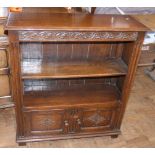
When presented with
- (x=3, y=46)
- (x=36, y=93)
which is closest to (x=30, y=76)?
(x=36, y=93)

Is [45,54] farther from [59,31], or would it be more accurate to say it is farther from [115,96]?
[115,96]

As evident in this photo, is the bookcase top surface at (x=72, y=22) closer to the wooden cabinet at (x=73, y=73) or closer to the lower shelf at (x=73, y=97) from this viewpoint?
the wooden cabinet at (x=73, y=73)

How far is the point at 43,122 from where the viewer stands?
5.80 ft

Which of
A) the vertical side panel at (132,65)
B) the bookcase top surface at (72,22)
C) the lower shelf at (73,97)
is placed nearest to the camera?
the bookcase top surface at (72,22)

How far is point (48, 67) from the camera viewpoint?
5.43 feet

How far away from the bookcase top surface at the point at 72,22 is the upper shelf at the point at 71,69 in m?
0.35

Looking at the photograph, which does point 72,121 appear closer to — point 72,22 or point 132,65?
point 132,65

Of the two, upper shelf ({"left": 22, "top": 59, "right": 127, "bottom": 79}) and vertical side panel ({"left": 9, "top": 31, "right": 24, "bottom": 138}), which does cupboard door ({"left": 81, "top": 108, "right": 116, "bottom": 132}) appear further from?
vertical side panel ({"left": 9, "top": 31, "right": 24, "bottom": 138})

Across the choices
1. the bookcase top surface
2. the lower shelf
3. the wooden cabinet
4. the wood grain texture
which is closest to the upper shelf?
the wooden cabinet

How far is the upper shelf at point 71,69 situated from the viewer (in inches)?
62.0

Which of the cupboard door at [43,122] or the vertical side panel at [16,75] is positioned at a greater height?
the vertical side panel at [16,75]

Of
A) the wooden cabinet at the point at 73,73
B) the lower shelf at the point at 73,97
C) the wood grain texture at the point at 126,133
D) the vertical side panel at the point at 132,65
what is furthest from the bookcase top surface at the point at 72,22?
the wood grain texture at the point at 126,133

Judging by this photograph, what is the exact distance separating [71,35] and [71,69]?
34cm

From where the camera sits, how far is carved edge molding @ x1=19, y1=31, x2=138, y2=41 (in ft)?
4.40
